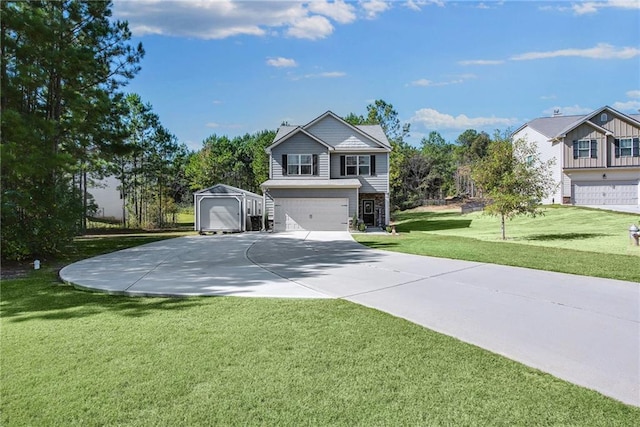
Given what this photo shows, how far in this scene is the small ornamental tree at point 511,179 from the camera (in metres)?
16.4

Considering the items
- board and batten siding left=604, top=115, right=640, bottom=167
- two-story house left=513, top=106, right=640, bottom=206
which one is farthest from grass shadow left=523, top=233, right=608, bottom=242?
board and batten siding left=604, top=115, right=640, bottom=167

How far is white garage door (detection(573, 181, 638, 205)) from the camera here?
90.0 feet

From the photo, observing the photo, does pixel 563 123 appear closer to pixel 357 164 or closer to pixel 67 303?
pixel 357 164

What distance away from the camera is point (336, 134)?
82.2ft

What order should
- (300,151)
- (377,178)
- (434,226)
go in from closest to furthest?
(300,151) < (377,178) < (434,226)

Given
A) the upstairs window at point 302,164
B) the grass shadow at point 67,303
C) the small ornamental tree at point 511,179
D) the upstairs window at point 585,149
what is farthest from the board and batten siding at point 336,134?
the grass shadow at point 67,303

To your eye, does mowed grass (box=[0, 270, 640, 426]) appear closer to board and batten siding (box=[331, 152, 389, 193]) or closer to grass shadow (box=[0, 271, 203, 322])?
grass shadow (box=[0, 271, 203, 322])

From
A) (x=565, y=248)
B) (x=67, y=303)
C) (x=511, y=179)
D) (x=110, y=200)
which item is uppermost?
(x=511, y=179)

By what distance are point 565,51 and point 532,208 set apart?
6.19 m

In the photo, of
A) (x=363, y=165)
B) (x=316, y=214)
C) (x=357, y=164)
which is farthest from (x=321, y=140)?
(x=316, y=214)

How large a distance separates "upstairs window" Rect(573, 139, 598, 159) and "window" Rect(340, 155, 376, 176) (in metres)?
15.1

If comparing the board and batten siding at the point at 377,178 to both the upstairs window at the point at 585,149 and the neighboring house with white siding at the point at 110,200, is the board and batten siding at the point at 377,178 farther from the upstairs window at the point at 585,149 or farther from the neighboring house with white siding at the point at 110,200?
the neighboring house with white siding at the point at 110,200

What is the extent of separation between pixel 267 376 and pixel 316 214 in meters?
19.9

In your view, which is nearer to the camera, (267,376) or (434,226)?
(267,376)
